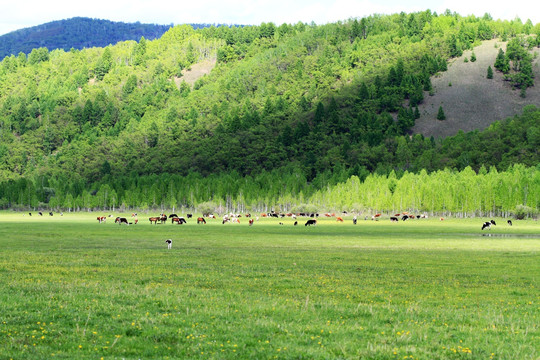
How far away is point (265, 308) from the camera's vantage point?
24516 mm

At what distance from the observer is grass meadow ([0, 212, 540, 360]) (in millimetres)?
18797

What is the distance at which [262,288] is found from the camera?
104 feet

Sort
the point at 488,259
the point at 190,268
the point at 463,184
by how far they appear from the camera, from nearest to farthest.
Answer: the point at 190,268 → the point at 488,259 → the point at 463,184

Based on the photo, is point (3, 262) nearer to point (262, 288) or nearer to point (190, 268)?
point (190, 268)

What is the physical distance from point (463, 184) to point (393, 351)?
174 m

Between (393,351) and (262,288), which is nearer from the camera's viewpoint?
(393,351)

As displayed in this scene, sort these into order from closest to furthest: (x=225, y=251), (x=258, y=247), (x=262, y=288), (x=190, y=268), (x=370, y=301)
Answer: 1. (x=370, y=301)
2. (x=262, y=288)
3. (x=190, y=268)
4. (x=225, y=251)
5. (x=258, y=247)

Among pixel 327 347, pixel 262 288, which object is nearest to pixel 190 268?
pixel 262 288

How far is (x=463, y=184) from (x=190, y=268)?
6155 inches

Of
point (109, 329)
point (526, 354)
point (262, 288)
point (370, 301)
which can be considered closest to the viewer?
point (526, 354)

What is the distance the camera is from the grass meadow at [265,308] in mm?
18797

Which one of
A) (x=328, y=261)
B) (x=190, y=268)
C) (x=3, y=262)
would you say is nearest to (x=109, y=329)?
(x=190, y=268)

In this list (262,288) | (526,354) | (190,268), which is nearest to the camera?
(526,354)

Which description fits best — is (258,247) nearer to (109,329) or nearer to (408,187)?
(109,329)
